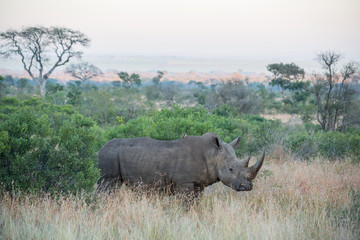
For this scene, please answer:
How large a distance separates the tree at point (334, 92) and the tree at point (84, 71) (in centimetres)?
5297

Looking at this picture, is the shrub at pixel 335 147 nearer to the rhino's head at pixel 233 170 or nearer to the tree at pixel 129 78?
the rhino's head at pixel 233 170

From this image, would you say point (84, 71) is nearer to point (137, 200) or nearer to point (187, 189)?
point (137, 200)

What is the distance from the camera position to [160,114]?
10.5m

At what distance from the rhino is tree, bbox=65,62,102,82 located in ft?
207

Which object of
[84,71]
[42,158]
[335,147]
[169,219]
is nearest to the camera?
[169,219]

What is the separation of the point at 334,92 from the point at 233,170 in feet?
56.1

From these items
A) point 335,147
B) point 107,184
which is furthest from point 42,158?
point 335,147

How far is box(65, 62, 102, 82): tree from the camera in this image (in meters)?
65.7

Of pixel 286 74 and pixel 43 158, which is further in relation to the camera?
pixel 286 74

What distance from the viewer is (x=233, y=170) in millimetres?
5812

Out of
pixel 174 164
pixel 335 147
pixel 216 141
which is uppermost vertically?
pixel 216 141

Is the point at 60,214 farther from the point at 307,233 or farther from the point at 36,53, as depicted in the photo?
the point at 36,53

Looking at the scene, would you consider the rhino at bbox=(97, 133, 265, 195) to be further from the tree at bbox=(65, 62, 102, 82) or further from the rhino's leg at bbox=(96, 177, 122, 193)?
the tree at bbox=(65, 62, 102, 82)

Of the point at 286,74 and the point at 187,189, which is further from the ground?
the point at 286,74
